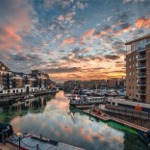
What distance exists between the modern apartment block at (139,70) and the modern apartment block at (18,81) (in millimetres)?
66160

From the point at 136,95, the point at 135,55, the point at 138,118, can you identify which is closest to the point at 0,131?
the point at 138,118

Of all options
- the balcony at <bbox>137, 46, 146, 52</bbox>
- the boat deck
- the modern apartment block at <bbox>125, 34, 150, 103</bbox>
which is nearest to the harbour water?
the boat deck

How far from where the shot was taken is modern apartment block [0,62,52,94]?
299 ft

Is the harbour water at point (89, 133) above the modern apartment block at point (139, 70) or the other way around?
the other way around

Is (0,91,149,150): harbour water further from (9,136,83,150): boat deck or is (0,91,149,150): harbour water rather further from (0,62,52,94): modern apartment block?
(0,62,52,94): modern apartment block

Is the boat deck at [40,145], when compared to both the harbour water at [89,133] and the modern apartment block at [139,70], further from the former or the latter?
the modern apartment block at [139,70]

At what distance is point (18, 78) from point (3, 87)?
19.7 m

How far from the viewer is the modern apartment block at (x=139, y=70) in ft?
142

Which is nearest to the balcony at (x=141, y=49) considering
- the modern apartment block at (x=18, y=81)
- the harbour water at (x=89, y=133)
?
the harbour water at (x=89, y=133)

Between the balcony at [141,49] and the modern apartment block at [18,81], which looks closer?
the balcony at [141,49]

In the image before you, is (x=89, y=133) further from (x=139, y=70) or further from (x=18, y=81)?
(x=18, y=81)

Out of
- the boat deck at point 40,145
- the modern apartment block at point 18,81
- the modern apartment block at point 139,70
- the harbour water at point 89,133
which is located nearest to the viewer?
the boat deck at point 40,145

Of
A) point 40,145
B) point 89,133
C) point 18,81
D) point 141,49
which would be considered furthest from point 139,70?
point 18,81

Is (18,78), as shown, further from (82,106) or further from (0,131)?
(0,131)
